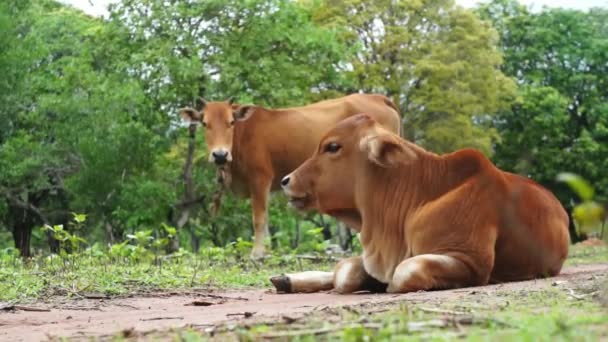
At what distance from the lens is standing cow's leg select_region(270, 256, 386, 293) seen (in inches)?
356

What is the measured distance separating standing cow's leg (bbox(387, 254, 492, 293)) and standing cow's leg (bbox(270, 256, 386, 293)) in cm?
52

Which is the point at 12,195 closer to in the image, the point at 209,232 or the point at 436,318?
the point at 209,232

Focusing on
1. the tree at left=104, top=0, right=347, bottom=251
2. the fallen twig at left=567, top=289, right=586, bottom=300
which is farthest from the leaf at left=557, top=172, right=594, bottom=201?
the tree at left=104, top=0, right=347, bottom=251

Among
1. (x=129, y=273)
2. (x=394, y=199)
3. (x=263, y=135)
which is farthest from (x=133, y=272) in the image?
(x=263, y=135)

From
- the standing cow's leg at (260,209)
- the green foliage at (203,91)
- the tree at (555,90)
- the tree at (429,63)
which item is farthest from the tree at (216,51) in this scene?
the standing cow's leg at (260,209)

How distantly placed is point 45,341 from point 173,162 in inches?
1308

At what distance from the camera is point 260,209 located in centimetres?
1830

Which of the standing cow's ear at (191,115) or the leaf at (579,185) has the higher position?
the standing cow's ear at (191,115)

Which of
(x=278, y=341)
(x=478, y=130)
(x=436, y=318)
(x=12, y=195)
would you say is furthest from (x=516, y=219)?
(x=478, y=130)

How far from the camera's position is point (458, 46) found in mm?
41344

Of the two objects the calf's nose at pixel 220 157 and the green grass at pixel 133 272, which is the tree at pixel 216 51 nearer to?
the calf's nose at pixel 220 157

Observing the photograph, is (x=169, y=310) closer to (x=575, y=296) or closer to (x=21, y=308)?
(x=21, y=308)

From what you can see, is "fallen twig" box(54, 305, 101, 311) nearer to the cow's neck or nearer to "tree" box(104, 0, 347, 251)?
the cow's neck

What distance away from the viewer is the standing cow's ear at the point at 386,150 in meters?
8.91
